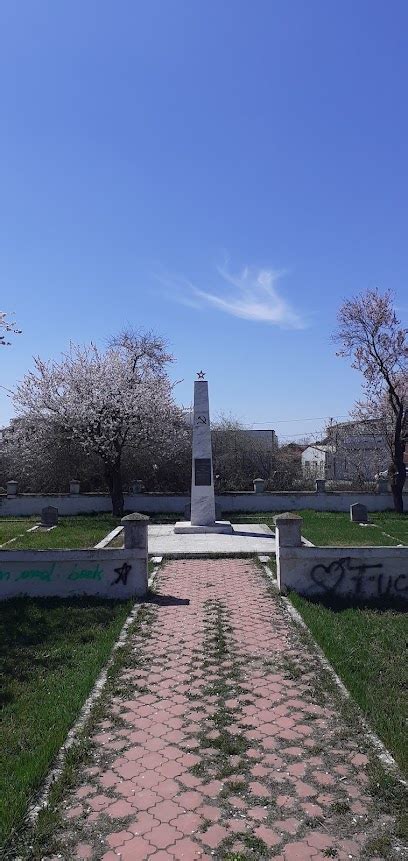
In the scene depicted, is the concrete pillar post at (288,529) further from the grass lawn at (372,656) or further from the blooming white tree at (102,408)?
the blooming white tree at (102,408)

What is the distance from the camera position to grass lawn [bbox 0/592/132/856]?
3.94 meters

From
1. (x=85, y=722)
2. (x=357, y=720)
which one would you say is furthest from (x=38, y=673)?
(x=357, y=720)

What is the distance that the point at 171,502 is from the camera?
23.8m

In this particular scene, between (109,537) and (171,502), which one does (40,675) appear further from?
(171,502)

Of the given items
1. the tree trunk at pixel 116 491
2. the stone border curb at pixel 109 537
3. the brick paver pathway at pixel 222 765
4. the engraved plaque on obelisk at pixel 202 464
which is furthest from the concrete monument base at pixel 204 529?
the brick paver pathway at pixel 222 765

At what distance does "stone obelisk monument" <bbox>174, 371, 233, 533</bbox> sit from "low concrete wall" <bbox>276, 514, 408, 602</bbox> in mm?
7648

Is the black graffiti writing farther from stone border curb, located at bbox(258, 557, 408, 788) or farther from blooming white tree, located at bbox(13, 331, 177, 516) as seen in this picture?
blooming white tree, located at bbox(13, 331, 177, 516)

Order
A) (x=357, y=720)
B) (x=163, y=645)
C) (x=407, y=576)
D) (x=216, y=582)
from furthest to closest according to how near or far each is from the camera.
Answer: (x=216, y=582) → (x=407, y=576) → (x=163, y=645) → (x=357, y=720)

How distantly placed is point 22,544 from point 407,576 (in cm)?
863

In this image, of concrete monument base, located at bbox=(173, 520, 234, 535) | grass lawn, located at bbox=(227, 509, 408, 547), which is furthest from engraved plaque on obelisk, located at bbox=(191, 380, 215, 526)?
grass lawn, located at bbox=(227, 509, 408, 547)

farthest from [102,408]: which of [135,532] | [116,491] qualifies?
[135,532]

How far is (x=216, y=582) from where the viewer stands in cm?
989

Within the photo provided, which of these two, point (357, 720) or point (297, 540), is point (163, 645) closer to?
point (357, 720)

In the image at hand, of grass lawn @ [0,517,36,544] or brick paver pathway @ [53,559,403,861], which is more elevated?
grass lawn @ [0,517,36,544]
